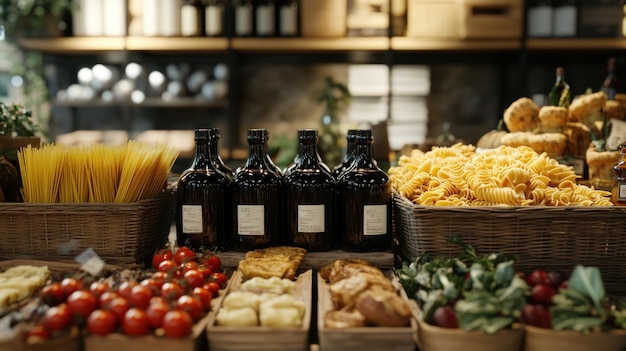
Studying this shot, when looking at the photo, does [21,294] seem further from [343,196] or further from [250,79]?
[250,79]

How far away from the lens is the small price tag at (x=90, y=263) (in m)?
1.47

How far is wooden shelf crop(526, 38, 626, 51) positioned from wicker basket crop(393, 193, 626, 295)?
9.04ft

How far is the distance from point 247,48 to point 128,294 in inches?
121

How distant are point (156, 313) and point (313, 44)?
3117mm

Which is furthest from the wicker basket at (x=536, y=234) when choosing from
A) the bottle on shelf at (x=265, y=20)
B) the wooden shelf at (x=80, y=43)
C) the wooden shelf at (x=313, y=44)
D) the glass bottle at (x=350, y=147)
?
the wooden shelf at (x=80, y=43)

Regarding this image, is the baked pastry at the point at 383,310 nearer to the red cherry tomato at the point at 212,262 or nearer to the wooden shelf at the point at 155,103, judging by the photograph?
the red cherry tomato at the point at 212,262

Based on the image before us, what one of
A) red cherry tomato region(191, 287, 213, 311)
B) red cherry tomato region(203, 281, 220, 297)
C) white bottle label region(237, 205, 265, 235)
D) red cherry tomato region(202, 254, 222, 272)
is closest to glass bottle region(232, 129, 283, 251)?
white bottle label region(237, 205, 265, 235)

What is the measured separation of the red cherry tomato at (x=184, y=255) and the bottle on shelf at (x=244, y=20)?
2.73 m

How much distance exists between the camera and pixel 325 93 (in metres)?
4.40

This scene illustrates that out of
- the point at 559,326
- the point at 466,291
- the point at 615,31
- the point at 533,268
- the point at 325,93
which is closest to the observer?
the point at 559,326

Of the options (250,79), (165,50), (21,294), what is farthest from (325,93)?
(21,294)

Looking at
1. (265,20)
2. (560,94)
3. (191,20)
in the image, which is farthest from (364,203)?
(191,20)

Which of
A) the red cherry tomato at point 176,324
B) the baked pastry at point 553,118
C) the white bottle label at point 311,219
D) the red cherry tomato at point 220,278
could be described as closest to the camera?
the red cherry tomato at point 176,324

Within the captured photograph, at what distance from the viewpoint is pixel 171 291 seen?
1.32 meters
